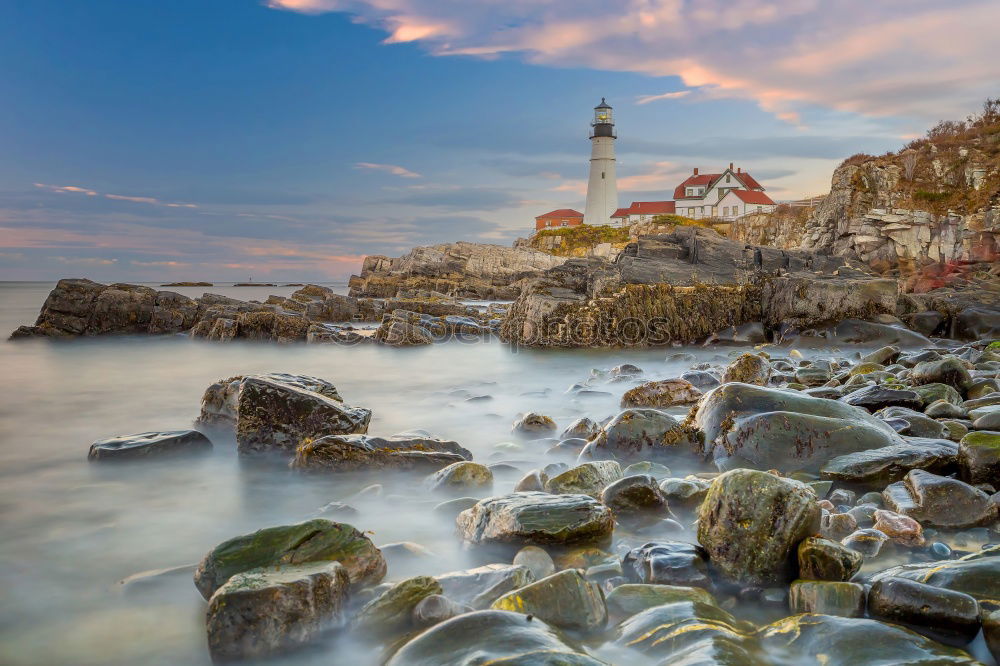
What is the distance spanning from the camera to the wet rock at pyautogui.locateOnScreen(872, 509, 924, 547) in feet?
10.2

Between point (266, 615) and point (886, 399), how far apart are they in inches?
207

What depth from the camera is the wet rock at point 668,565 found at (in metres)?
2.79

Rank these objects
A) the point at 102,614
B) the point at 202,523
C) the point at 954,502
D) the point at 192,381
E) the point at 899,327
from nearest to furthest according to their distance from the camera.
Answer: the point at 102,614 → the point at 954,502 → the point at 202,523 → the point at 192,381 → the point at 899,327

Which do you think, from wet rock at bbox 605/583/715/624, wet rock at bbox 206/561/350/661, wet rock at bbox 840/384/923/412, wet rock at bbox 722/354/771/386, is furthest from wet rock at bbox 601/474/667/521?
wet rock at bbox 722/354/771/386

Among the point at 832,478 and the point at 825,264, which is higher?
the point at 825,264

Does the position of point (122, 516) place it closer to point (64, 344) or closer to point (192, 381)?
point (192, 381)

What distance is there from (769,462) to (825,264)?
1476 cm

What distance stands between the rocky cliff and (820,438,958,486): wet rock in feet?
110

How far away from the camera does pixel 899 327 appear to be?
1230cm

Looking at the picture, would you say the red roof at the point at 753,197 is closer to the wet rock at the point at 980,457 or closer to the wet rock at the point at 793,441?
the wet rock at the point at 793,441

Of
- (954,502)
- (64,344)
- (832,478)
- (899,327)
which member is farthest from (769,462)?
(64,344)

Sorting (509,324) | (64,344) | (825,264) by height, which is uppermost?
(825,264)

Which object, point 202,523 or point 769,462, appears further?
point 769,462

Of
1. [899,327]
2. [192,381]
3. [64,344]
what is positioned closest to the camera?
[192,381]
